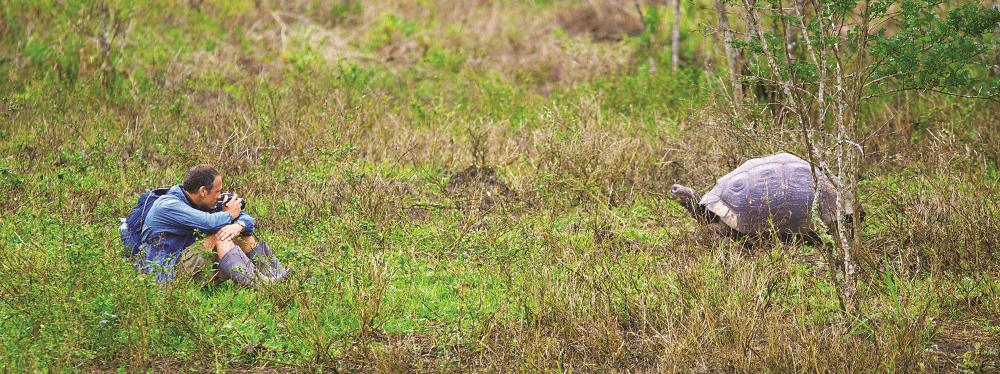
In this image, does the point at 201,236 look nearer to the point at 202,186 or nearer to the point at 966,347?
the point at 202,186

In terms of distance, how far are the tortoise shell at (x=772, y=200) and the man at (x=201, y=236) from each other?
3.17 metres

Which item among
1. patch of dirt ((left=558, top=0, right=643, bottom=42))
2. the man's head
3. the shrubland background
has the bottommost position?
patch of dirt ((left=558, top=0, right=643, bottom=42))

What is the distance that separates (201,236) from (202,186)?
1.34ft

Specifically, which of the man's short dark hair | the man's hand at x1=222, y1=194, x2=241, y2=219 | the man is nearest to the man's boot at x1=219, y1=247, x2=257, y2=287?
the man

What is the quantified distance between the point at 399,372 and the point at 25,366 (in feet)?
5.71

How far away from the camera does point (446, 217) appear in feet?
20.7

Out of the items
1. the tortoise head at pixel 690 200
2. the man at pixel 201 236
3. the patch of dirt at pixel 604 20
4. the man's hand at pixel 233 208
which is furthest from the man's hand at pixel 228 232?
the patch of dirt at pixel 604 20

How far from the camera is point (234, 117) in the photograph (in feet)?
27.2

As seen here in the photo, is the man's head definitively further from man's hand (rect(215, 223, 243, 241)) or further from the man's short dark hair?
man's hand (rect(215, 223, 243, 241))

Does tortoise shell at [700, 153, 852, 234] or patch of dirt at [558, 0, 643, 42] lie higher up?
tortoise shell at [700, 153, 852, 234]

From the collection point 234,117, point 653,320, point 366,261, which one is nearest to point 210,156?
point 234,117

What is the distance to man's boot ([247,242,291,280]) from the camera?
4.74 metres

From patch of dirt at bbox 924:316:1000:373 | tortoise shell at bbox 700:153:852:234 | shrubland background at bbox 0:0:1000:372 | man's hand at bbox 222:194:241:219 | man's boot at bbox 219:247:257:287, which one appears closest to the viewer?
patch of dirt at bbox 924:316:1000:373

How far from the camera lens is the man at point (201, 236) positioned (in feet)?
15.8
